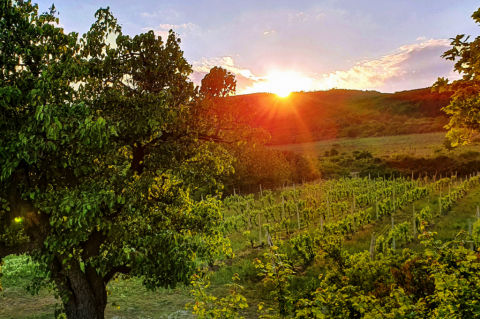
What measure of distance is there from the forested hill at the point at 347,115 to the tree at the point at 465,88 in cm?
10690

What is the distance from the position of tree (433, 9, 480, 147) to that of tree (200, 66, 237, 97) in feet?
28.8

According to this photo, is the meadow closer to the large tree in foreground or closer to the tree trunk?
the tree trunk

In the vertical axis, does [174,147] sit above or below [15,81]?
below

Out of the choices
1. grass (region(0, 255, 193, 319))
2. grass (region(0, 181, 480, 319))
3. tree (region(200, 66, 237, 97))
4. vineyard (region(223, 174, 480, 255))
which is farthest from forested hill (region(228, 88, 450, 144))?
tree (region(200, 66, 237, 97))

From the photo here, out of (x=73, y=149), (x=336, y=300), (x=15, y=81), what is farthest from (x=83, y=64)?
(x=336, y=300)

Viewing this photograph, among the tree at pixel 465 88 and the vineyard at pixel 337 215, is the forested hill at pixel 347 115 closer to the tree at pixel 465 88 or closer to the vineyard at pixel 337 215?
the vineyard at pixel 337 215

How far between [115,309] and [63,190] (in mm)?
9218

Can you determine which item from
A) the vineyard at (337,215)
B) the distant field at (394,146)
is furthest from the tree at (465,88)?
the distant field at (394,146)

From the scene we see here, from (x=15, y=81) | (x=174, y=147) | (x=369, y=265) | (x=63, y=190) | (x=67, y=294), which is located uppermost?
(x=15, y=81)

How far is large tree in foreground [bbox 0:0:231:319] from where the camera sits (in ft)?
25.0

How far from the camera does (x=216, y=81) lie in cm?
1087

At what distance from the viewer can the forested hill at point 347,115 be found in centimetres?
12619

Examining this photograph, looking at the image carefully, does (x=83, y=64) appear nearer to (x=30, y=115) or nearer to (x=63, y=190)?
(x=30, y=115)

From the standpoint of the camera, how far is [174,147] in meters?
10.3
